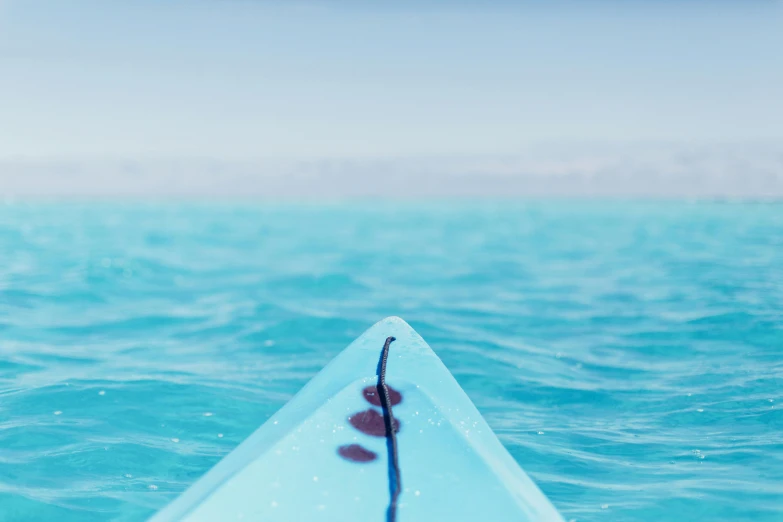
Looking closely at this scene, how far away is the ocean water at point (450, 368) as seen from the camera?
4.38 meters

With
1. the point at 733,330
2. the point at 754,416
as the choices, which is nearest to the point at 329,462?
the point at 754,416

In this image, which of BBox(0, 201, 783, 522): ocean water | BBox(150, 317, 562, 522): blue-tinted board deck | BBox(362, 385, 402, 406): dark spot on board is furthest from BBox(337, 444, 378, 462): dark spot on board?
BBox(0, 201, 783, 522): ocean water

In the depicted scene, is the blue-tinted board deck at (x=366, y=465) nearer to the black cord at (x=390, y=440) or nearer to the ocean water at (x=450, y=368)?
the black cord at (x=390, y=440)

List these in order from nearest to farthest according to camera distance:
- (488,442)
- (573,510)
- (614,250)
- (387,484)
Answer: (387,484), (488,442), (573,510), (614,250)

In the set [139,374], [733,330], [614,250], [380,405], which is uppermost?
[614,250]

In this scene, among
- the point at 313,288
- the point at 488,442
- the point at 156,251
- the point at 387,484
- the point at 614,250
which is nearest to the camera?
the point at 387,484

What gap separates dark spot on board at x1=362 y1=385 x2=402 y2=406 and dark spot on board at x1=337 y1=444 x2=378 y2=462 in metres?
0.28

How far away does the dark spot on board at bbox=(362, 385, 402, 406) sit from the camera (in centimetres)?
321

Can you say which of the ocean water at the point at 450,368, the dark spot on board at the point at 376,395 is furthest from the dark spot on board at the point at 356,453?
the ocean water at the point at 450,368

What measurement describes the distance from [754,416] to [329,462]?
4.36m

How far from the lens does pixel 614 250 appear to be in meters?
23.5

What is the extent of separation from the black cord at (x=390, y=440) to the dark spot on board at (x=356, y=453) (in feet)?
0.29

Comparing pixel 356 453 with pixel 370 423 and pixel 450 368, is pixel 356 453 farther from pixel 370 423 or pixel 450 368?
pixel 450 368

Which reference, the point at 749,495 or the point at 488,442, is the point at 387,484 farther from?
the point at 749,495
